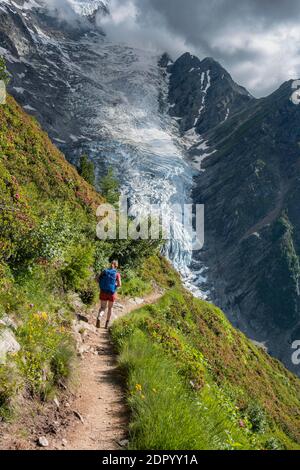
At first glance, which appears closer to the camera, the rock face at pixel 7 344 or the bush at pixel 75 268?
the rock face at pixel 7 344

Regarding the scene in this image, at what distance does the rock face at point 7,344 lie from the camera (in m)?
7.08

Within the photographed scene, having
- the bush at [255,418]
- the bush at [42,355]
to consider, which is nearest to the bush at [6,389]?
the bush at [42,355]

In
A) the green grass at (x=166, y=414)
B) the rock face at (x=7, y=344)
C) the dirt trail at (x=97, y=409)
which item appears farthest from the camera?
the rock face at (x=7, y=344)

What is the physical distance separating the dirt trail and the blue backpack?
377 centimetres

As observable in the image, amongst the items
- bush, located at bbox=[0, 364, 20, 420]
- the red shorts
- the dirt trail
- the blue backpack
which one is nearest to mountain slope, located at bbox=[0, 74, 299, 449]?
bush, located at bbox=[0, 364, 20, 420]

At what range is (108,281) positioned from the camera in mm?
16172

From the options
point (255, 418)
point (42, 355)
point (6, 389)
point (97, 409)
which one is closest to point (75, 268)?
point (42, 355)

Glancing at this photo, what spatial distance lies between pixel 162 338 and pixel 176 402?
6.18 metres

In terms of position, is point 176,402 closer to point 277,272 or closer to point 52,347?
point 52,347

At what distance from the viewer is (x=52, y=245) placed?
13.0m

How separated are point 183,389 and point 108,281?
7.86 meters

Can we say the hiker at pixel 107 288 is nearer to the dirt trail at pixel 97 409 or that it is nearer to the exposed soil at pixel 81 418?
the dirt trail at pixel 97 409

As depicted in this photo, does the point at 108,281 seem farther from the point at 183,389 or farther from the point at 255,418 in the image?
the point at 255,418

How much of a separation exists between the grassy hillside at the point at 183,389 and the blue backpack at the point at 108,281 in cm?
131
